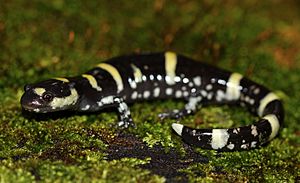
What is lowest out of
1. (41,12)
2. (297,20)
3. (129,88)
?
(129,88)

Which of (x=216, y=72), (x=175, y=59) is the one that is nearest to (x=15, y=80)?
(x=175, y=59)

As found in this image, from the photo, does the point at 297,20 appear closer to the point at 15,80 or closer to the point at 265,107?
the point at 265,107

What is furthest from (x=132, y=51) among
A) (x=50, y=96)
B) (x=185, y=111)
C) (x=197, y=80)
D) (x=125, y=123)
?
(x=50, y=96)

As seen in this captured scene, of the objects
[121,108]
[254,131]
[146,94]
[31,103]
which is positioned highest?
[146,94]

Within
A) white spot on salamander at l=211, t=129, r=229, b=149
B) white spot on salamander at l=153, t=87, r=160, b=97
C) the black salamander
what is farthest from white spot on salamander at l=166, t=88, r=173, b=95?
white spot on salamander at l=211, t=129, r=229, b=149

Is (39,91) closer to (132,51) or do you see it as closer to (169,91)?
(169,91)
